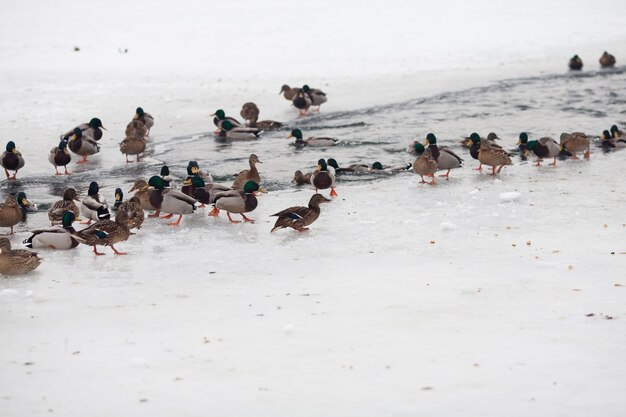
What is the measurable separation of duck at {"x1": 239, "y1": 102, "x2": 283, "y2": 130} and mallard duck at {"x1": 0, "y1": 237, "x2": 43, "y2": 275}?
8.74 m

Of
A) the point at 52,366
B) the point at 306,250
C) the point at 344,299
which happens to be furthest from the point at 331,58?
the point at 52,366

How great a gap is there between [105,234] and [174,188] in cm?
239

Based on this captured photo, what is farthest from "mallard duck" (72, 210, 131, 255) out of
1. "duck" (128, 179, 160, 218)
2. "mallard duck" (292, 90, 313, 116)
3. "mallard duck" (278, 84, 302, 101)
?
"mallard duck" (278, 84, 302, 101)

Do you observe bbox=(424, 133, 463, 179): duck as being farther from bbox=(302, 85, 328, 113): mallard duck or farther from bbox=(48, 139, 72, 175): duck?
bbox=(302, 85, 328, 113): mallard duck

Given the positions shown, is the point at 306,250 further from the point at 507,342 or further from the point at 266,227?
the point at 507,342

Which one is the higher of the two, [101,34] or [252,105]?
[101,34]

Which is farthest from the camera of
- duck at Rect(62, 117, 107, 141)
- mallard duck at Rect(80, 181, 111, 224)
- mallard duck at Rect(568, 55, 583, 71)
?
mallard duck at Rect(568, 55, 583, 71)

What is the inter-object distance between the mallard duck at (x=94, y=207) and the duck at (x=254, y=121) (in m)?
6.29

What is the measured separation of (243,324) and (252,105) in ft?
34.6

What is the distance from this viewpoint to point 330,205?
11.2 metres

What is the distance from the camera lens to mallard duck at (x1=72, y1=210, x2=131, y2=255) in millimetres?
9141

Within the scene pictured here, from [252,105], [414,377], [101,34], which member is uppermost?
[101,34]

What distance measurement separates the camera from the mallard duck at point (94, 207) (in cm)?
1028

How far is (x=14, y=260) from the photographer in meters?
8.24
